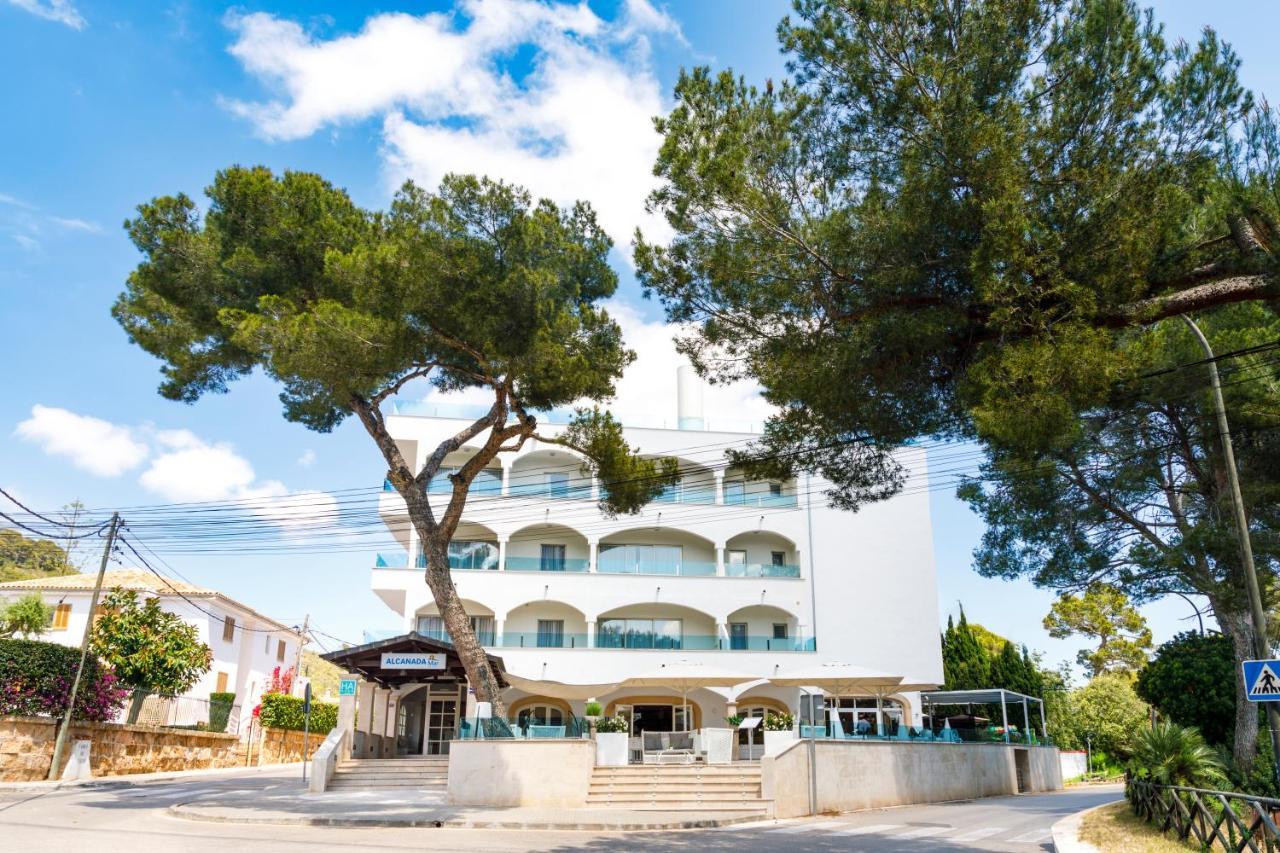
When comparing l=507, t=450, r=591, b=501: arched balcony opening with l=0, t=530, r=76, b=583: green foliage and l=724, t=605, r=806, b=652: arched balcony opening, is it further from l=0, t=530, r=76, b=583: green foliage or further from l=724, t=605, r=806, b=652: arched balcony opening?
l=0, t=530, r=76, b=583: green foliage

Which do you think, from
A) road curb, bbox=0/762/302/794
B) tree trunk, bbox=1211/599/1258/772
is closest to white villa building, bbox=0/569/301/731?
road curb, bbox=0/762/302/794

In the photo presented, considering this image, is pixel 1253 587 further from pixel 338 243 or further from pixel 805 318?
pixel 338 243

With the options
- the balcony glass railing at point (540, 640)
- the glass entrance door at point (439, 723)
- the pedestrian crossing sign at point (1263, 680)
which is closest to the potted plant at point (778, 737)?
the pedestrian crossing sign at point (1263, 680)

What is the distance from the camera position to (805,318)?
10.4 meters

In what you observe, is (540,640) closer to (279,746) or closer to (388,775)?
(388,775)

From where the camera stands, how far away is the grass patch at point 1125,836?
10.5m

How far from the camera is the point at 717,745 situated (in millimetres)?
20672

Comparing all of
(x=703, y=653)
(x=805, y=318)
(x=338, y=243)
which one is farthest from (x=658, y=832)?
(x=703, y=653)

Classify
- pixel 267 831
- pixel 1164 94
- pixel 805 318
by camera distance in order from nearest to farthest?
1. pixel 1164 94
2. pixel 805 318
3. pixel 267 831

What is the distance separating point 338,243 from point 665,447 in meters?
18.4

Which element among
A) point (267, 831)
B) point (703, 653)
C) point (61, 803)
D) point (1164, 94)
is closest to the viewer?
point (1164, 94)

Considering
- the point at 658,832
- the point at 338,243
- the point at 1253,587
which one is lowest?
the point at 658,832

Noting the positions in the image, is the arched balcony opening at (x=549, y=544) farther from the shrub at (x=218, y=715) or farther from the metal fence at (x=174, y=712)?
the metal fence at (x=174, y=712)

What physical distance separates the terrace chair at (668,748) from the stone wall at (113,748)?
42.3ft
